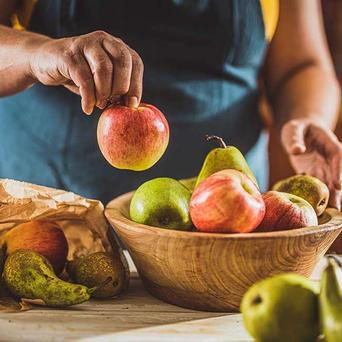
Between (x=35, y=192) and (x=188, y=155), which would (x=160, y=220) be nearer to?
(x=35, y=192)

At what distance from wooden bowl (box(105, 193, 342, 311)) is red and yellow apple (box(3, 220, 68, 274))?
10cm

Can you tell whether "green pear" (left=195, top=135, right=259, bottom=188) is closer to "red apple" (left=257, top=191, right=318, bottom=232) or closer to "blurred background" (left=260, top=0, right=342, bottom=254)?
"red apple" (left=257, top=191, right=318, bottom=232)

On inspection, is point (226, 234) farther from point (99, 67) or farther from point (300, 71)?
point (300, 71)

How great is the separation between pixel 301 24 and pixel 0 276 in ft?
2.96

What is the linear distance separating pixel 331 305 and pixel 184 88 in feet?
2.72

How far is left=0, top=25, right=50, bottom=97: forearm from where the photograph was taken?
1.05 metres

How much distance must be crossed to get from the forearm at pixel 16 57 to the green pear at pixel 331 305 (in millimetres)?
550

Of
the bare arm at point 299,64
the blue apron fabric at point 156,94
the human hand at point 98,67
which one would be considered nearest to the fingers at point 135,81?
the human hand at point 98,67

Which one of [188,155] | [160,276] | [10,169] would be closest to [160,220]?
[160,276]

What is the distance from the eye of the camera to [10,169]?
154 centimetres

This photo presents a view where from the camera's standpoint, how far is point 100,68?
89cm

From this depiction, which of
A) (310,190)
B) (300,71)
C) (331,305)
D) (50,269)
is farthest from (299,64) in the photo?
(331,305)

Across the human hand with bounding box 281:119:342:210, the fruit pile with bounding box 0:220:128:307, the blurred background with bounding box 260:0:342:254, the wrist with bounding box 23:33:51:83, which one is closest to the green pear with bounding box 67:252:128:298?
the fruit pile with bounding box 0:220:128:307

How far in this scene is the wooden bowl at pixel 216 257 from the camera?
2.83 feet
